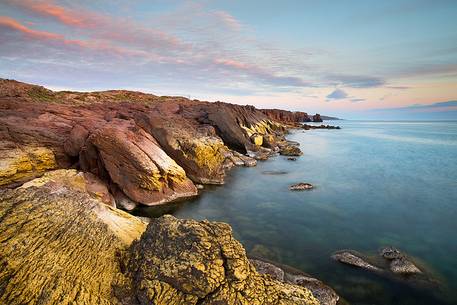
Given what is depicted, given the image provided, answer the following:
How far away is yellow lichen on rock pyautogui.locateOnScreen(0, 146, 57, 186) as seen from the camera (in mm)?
17219

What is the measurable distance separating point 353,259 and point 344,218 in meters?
6.29

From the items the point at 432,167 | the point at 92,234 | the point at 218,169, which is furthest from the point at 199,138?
the point at 432,167

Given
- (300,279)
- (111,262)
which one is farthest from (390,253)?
(111,262)

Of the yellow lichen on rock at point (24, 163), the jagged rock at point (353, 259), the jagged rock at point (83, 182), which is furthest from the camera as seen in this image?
the yellow lichen on rock at point (24, 163)

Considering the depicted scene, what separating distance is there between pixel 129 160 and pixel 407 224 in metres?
18.9

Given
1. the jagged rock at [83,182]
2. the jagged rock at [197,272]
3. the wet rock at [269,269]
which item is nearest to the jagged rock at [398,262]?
the wet rock at [269,269]

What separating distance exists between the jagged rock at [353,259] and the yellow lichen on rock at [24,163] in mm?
17513

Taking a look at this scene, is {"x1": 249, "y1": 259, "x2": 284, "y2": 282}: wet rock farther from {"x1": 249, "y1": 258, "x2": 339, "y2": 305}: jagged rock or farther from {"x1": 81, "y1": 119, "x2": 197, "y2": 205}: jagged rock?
{"x1": 81, "y1": 119, "x2": 197, "y2": 205}: jagged rock

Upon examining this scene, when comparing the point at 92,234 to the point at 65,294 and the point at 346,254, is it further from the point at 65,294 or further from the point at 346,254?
the point at 346,254

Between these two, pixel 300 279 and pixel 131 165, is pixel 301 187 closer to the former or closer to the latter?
pixel 131 165

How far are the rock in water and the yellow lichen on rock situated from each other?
10947 mm

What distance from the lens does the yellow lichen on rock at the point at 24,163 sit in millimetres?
17219

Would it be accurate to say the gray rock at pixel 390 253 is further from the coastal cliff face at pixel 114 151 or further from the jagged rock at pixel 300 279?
the coastal cliff face at pixel 114 151

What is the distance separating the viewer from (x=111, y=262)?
7.75 metres
